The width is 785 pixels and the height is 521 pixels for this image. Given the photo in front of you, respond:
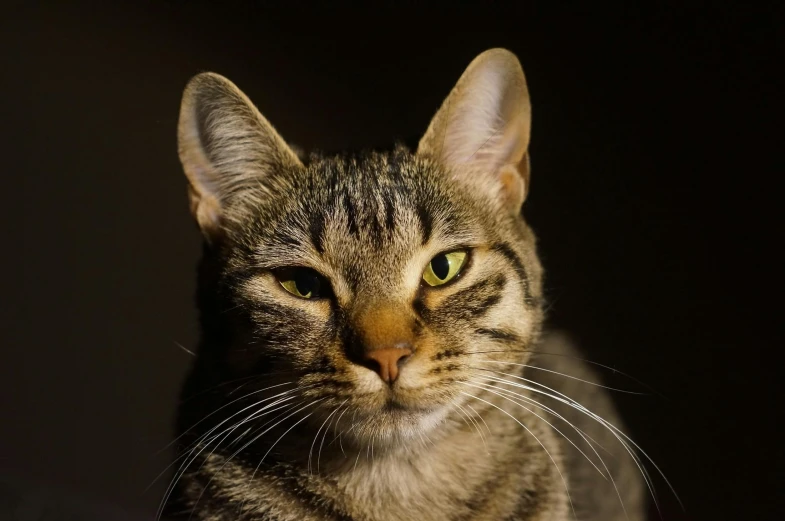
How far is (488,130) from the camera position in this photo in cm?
119

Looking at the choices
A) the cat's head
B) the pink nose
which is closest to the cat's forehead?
the cat's head

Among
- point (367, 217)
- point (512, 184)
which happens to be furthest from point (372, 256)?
point (512, 184)

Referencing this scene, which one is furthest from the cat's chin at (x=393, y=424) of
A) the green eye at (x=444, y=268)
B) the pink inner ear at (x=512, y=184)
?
the pink inner ear at (x=512, y=184)

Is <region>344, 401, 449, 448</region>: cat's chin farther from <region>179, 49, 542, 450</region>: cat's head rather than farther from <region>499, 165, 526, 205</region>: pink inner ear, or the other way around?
Result: <region>499, 165, 526, 205</region>: pink inner ear

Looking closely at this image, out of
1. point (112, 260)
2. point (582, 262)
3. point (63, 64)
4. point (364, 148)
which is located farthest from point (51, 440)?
point (582, 262)

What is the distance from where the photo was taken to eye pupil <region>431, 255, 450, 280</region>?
1077 mm

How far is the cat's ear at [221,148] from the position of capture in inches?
43.4

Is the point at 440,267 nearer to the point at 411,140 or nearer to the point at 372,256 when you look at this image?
the point at 372,256

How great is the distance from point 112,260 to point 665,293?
49.4 inches

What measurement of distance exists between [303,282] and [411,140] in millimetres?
373

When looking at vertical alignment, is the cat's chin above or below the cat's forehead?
below

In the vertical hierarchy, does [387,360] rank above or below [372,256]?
below

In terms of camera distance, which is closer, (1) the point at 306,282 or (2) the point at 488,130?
(1) the point at 306,282

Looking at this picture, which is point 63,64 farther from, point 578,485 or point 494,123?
point 578,485
